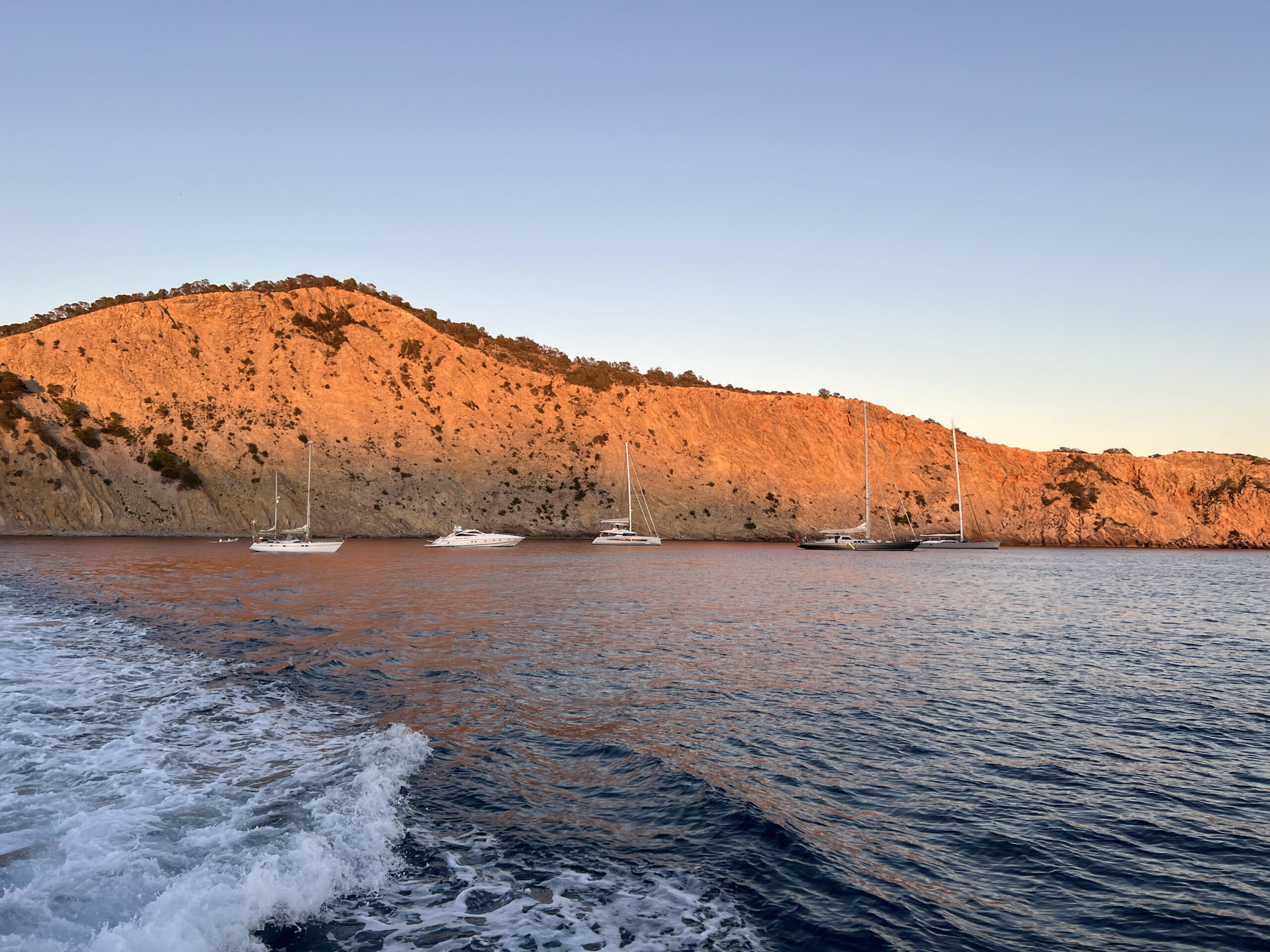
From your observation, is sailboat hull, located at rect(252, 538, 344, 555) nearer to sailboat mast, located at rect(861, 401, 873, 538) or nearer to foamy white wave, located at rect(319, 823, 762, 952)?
sailboat mast, located at rect(861, 401, 873, 538)

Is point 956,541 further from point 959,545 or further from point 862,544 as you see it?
point 862,544

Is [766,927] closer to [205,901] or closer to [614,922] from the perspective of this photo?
[614,922]

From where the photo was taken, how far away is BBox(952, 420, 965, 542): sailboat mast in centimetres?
8175

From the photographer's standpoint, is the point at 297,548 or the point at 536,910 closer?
the point at 536,910

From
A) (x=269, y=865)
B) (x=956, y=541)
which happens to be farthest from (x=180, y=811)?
(x=956, y=541)

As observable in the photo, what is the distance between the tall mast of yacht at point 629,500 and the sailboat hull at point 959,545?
101 feet

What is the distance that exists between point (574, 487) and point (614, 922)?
81359 millimetres

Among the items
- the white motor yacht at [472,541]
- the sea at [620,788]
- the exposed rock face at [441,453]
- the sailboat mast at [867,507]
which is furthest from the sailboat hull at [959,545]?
the sea at [620,788]

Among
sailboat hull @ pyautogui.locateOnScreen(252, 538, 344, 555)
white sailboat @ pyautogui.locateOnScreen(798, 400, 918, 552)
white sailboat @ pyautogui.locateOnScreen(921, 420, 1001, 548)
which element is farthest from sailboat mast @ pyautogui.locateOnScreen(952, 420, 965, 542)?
sailboat hull @ pyautogui.locateOnScreen(252, 538, 344, 555)

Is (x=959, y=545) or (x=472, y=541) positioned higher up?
(x=472, y=541)

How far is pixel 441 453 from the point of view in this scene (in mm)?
84500

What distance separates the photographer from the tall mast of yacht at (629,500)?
78.1 metres

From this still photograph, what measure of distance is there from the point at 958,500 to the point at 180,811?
88.4 m

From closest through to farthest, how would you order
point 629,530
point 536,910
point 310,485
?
point 536,910
point 310,485
point 629,530
